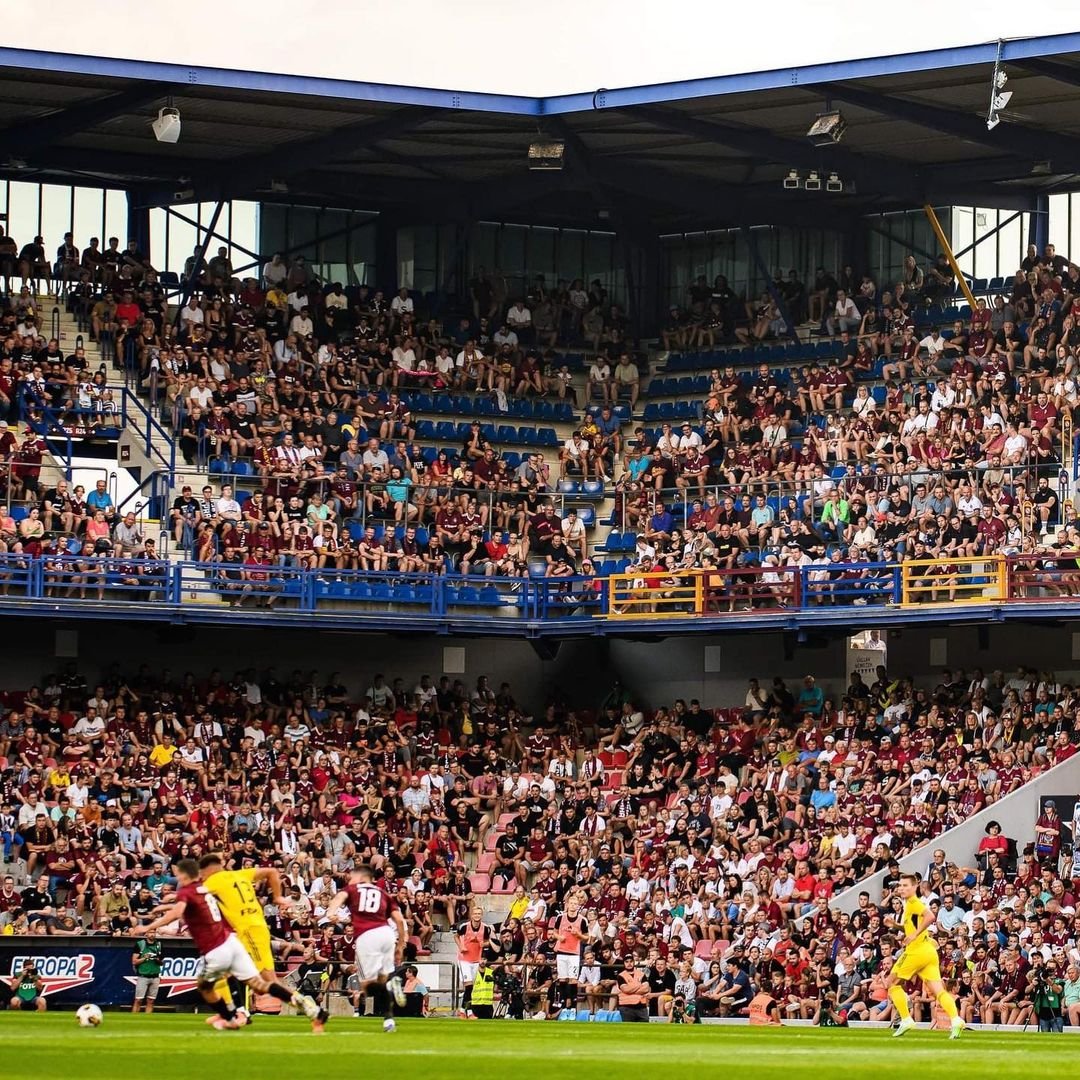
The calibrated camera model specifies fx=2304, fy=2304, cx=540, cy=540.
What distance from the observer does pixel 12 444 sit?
38469mm

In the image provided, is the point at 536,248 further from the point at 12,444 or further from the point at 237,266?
the point at 12,444

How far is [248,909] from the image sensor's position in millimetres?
21453

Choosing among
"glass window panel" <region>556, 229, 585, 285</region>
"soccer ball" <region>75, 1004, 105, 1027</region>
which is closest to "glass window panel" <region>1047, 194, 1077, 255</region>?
"glass window panel" <region>556, 229, 585, 285</region>

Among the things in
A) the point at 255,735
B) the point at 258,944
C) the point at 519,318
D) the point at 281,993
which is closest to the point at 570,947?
the point at 255,735

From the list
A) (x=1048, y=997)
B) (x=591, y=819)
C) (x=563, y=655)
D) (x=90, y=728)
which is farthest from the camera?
(x=563, y=655)

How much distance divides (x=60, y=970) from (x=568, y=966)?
7.26 m

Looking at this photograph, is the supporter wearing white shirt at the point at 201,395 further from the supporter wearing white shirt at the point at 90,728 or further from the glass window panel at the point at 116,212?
the supporter wearing white shirt at the point at 90,728

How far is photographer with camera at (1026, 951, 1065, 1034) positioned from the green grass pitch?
366cm

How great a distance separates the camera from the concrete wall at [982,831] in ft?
110

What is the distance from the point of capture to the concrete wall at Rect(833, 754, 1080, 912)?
3341 centimetres

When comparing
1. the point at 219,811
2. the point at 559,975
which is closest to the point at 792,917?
the point at 559,975

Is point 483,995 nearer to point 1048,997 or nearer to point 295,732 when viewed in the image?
point 295,732

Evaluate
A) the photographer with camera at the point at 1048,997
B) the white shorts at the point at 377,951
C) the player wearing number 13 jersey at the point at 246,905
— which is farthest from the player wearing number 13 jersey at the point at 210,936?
the photographer with camera at the point at 1048,997

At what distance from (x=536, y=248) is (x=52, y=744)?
18.4 meters
